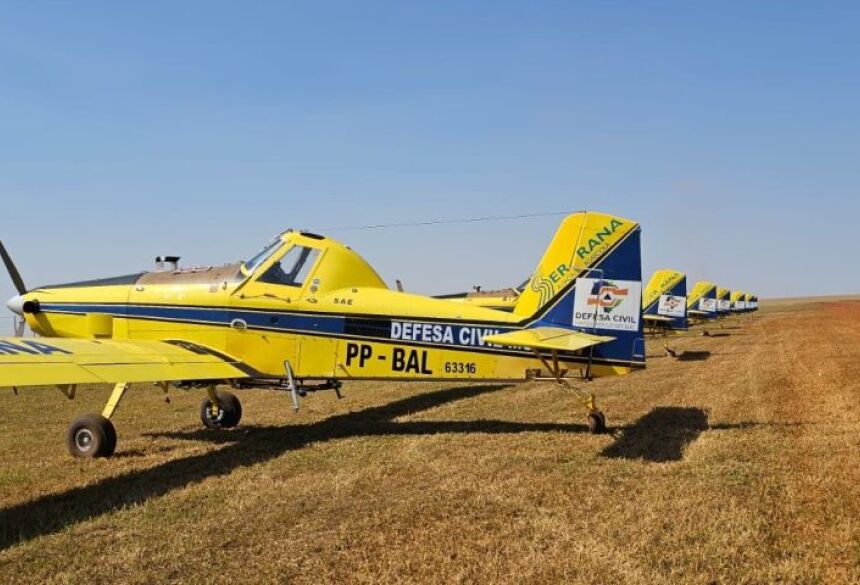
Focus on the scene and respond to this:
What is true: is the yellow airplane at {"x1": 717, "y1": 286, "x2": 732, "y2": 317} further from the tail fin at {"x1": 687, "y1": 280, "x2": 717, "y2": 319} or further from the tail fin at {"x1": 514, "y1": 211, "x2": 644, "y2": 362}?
the tail fin at {"x1": 514, "y1": 211, "x2": 644, "y2": 362}

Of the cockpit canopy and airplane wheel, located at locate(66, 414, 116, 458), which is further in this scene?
the cockpit canopy

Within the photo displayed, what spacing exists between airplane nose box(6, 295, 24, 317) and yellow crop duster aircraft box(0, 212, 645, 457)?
22cm

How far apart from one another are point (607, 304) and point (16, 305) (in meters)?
10.1

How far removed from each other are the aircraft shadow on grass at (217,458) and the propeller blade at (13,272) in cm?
442

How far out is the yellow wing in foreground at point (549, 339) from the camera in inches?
358

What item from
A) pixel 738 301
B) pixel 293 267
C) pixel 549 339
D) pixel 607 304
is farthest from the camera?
pixel 738 301

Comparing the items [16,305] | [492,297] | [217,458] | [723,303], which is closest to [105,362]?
[217,458]

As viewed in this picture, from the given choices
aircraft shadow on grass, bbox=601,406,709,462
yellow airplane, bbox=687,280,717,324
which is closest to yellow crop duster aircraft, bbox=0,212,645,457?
aircraft shadow on grass, bbox=601,406,709,462

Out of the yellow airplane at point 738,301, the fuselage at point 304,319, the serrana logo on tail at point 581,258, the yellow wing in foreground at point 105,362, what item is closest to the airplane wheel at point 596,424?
the fuselage at point 304,319

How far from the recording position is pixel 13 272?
12.6 meters

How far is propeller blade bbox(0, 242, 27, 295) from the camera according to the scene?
40.5ft

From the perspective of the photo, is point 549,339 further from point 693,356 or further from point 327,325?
point 693,356

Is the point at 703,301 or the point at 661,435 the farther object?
the point at 703,301

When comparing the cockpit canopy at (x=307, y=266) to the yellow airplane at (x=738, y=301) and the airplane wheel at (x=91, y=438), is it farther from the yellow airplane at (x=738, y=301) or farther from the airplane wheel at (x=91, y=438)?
the yellow airplane at (x=738, y=301)
